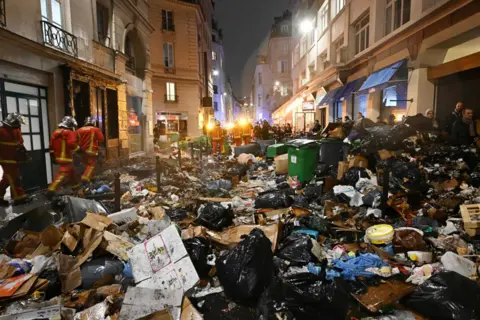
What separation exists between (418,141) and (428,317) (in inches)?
210

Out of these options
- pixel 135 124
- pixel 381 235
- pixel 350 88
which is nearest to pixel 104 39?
pixel 135 124

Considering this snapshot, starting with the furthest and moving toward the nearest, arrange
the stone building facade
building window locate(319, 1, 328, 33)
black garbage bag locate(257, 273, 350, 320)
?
building window locate(319, 1, 328, 33) → the stone building facade → black garbage bag locate(257, 273, 350, 320)

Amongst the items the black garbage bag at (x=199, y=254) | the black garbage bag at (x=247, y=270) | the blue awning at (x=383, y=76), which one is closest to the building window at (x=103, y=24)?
the blue awning at (x=383, y=76)

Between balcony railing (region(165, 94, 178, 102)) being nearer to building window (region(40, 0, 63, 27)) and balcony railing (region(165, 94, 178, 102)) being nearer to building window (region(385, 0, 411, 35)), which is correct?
building window (region(40, 0, 63, 27))

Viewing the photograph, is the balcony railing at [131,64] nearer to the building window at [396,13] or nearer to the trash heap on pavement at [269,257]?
the trash heap on pavement at [269,257]

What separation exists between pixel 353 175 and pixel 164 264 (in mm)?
4562

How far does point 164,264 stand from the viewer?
2.99 m

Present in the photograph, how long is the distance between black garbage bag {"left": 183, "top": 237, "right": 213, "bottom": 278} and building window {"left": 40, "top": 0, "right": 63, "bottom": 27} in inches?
319

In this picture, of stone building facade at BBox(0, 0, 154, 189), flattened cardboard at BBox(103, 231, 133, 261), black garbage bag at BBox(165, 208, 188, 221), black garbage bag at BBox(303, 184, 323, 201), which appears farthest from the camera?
stone building facade at BBox(0, 0, 154, 189)

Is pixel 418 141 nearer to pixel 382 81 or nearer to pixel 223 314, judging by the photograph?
pixel 382 81

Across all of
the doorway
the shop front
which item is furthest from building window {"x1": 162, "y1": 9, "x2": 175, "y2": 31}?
the doorway

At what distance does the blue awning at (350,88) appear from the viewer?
14270 mm

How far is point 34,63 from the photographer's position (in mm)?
7406

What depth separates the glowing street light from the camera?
977 inches
